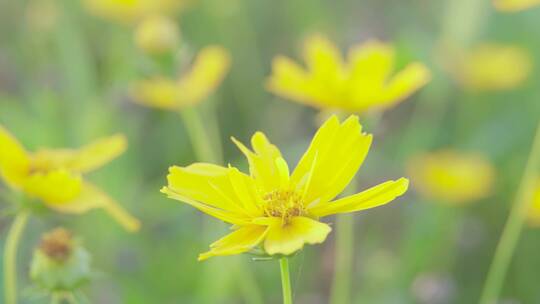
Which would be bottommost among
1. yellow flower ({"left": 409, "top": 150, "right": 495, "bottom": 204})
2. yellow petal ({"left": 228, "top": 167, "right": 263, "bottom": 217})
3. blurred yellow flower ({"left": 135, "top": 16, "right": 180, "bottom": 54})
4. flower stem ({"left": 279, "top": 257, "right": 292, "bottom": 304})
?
flower stem ({"left": 279, "top": 257, "right": 292, "bottom": 304})

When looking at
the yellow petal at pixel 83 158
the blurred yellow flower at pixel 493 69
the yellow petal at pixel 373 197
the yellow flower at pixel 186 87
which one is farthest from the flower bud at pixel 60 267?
the blurred yellow flower at pixel 493 69

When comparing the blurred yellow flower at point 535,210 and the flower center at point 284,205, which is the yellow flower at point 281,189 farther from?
the blurred yellow flower at point 535,210

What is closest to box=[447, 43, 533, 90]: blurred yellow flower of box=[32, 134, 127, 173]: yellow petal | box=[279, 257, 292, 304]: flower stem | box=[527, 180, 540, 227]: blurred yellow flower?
box=[527, 180, 540, 227]: blurred yellow flower

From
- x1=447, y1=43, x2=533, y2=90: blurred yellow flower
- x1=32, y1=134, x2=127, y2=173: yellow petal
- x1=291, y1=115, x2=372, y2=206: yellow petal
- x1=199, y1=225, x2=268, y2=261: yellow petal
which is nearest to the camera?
x1=199, y1=225, x2=268, y2=261: yellow petal

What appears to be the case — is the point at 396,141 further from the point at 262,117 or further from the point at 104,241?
the point at 104,241

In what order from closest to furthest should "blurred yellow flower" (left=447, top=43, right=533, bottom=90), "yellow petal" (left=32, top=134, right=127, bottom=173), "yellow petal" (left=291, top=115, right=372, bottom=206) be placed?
"yellow petal" (left=291, top=115, right=372, bottom=206), "yellow petal" (left=32, top=134, right=127, bottom=173), "blurred yellow flower" (left=447, top=43, right=533, bottom=90)

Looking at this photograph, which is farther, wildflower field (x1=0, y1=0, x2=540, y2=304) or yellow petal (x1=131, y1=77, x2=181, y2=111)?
yellow petal (x1=131, y1=77, x2=181, y2=111)

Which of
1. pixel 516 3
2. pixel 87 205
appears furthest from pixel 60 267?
pixel 516 3

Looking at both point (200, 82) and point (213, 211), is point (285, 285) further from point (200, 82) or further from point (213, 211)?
point (200, 82)

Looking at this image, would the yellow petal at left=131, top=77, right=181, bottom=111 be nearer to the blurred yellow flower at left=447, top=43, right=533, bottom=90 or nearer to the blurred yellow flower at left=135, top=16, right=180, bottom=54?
the blurred yellow flower at left=135, top=16, right=180, bottom=54

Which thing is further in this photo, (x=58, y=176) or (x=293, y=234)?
(x=58, y=176)
